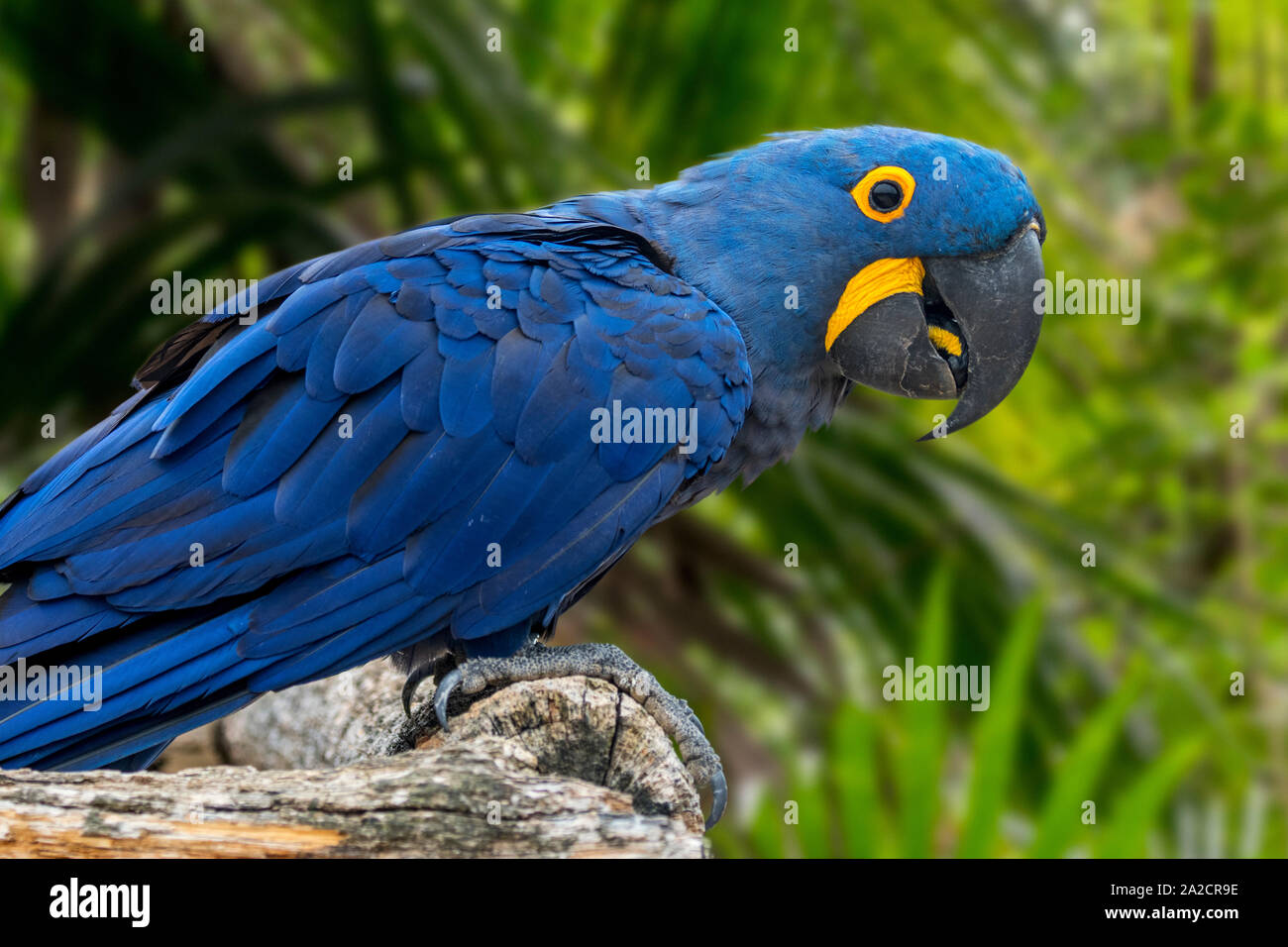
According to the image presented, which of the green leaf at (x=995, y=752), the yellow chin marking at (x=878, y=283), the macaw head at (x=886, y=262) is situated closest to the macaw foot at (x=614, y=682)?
the macaw head at (x=886, y=262)

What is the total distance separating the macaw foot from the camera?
5.08 feet

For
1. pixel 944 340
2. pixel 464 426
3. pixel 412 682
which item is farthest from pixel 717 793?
pixel 944 340

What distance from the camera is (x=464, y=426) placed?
1555 mm

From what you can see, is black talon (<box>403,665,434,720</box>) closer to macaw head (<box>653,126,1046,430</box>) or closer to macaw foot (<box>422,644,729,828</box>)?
macaw foot (<box>422,644,729,828</box>)

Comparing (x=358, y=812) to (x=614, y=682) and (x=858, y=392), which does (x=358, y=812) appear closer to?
(x=614, y=682)

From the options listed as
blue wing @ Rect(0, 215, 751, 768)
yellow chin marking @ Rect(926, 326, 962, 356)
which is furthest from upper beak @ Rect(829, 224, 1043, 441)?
blue wing @ Rect(0, 215, 751, 768)

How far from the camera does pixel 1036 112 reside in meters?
3.65

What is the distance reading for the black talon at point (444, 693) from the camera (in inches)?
59.5

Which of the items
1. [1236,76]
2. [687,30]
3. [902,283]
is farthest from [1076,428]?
[902,283]

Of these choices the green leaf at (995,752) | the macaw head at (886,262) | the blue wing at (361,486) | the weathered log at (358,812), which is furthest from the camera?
the green leaf at (995,752)

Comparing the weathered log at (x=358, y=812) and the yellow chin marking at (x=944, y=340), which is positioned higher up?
the yellow chin marking at (x=944, y=340)

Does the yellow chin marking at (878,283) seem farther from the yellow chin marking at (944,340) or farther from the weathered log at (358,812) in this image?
the weathered log at (358,812)

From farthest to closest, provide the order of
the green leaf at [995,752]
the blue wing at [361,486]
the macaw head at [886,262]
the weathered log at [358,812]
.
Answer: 1. the green leaf at [995,752]
2. the macaw head at [886,262]
3. the blue wing at [361,486]
4. the weathered log at [358,812]
